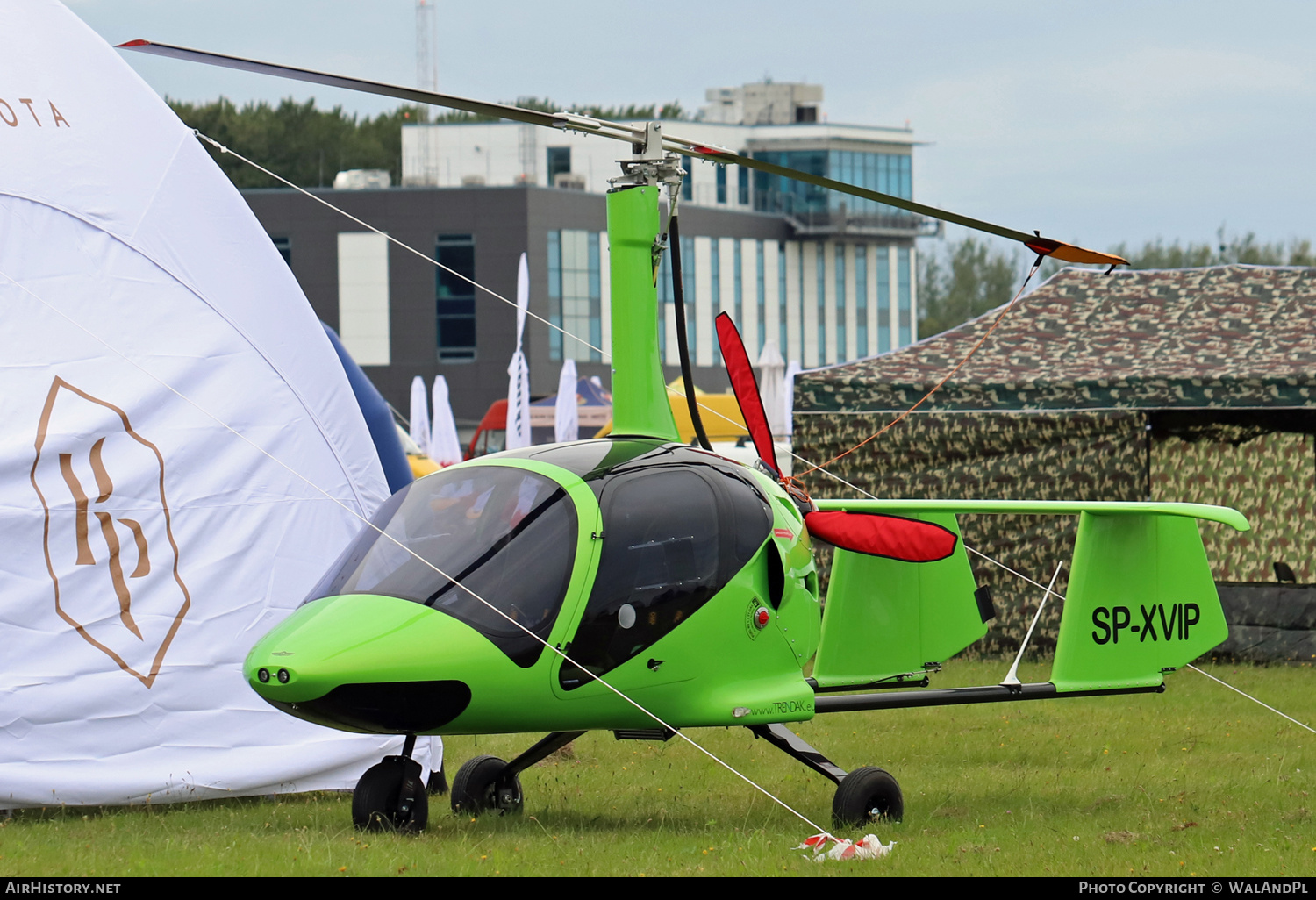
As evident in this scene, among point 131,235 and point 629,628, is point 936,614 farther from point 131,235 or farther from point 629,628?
point 131,235

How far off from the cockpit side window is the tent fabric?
7.72m

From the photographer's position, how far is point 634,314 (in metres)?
8.51

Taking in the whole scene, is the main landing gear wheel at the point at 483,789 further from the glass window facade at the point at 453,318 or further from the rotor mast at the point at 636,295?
the glass window facade at the point at 453,318

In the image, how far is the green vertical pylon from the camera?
846 centimetres

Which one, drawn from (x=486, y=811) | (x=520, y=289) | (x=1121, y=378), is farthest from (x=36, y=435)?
(x=520, y=289)

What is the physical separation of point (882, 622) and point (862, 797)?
1129 mm

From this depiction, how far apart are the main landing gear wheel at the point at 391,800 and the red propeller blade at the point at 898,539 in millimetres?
2476

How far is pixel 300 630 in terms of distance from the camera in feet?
23.2

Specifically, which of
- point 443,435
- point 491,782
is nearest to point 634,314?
point 491,782

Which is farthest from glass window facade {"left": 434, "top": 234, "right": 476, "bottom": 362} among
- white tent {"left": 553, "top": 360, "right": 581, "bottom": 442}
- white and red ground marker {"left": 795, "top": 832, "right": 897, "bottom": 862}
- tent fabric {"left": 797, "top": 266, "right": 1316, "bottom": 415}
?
white and red ground marker {"left": 795, "top": 832, "right": 897, "bottom": 862}

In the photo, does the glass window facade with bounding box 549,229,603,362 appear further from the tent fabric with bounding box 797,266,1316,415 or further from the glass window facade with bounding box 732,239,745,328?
the tent fabric with bounding box 797,266,1316,415

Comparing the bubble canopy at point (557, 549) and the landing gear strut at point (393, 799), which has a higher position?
the bubble canopy at point (557, 549)

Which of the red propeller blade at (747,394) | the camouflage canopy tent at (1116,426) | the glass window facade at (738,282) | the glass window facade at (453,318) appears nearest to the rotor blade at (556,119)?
the red propeller blade at (747,394)

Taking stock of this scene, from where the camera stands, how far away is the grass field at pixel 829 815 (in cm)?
718
